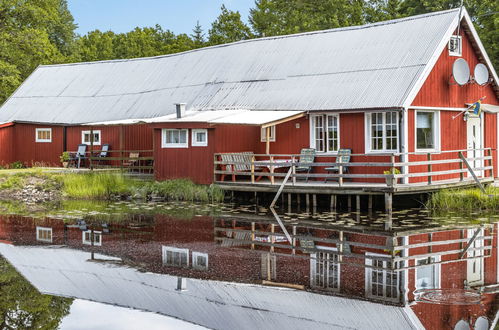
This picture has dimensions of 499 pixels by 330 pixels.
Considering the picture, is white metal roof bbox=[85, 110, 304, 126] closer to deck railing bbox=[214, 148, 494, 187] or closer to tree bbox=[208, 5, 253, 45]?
deck railing bbox=[214, 148, 494, 187]

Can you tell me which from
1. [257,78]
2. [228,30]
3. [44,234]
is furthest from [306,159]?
[228,30]

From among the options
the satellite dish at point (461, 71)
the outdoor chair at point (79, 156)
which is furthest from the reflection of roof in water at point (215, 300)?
the outdoor chair at point (79, 156)

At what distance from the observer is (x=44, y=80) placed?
3891 cm

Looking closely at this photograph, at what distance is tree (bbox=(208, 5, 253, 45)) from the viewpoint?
186ft

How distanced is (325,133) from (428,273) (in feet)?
41.4

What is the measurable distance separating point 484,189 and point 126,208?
10858mm

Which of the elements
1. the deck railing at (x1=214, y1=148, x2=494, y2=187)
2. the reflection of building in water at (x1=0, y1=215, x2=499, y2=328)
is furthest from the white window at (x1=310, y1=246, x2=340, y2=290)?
the deck railing at (x1=214, y1=148, x2=494, y2=187)

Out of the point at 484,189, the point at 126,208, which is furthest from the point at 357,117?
the point at 126,208

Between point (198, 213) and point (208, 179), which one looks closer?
point (198, 213)

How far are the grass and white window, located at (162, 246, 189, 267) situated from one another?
9.54 meters

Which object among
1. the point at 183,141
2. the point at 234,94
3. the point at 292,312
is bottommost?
the point at 292,312

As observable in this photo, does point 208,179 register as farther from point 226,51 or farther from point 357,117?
point 226,51

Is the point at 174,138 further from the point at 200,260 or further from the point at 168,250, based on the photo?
the point at 200,260

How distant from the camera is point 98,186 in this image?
25.4 m
